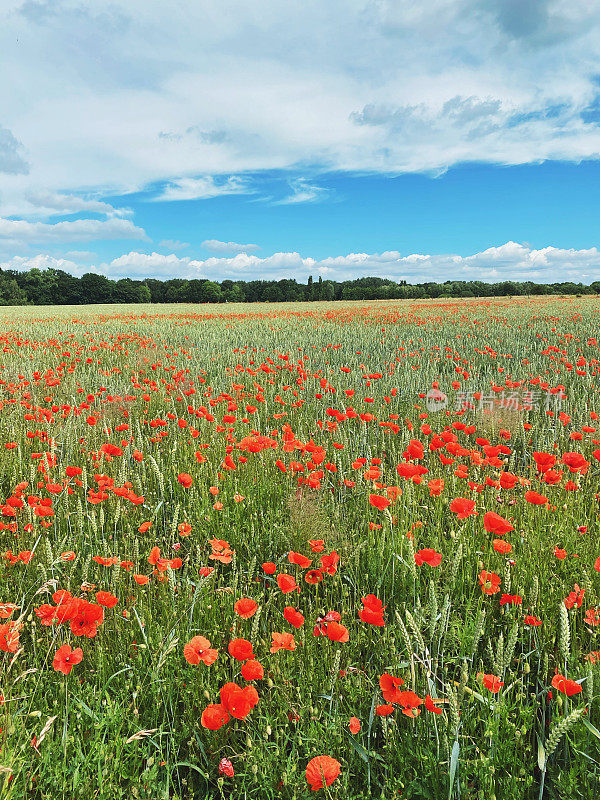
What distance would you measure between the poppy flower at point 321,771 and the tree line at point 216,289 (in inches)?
2702

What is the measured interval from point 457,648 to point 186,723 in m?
1.15

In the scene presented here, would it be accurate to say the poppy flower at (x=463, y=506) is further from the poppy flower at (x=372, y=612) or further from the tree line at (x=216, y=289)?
the tree line at (x=216, y=289)

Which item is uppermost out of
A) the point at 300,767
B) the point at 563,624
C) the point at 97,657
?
the point at 563,624

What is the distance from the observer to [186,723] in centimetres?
165

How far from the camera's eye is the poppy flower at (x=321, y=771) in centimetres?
118

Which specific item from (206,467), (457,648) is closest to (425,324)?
(206,467)

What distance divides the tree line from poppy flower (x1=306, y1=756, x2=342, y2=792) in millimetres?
68628

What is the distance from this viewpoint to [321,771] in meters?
1.19

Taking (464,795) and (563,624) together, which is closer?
(563,624)

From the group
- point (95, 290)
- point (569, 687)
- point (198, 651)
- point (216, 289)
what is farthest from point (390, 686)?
point (216, 289)

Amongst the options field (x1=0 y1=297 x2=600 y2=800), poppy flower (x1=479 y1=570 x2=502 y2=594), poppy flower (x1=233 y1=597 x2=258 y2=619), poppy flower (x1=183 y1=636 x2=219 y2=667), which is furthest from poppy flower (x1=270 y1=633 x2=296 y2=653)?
poppy flower (x1=479 y1=570 x2=502 y2=594)

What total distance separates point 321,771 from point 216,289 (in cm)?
9676

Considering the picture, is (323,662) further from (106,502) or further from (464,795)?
(106,502)

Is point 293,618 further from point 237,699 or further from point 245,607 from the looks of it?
point 237,699
